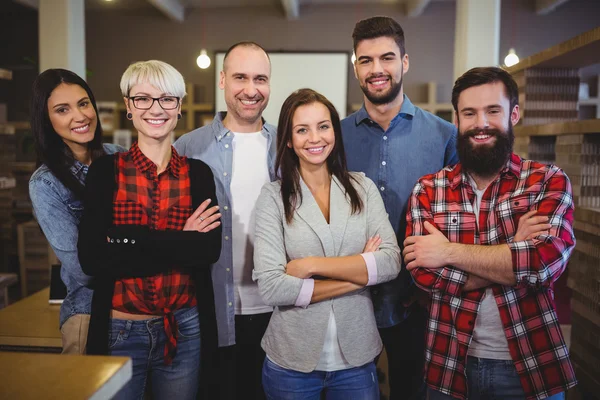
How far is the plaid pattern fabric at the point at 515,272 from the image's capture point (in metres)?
1.45

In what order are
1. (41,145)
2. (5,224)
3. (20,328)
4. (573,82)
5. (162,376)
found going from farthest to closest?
(5,224) < (573,82) < (20,328) < (41,145) < (162,376)

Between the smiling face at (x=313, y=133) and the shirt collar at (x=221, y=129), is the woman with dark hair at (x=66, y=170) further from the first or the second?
the smiling face at (x=313, y=133)

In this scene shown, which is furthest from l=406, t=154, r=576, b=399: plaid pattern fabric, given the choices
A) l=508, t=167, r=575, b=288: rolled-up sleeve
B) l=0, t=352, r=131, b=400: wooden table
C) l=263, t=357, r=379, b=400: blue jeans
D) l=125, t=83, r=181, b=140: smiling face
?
l=0, t=352, r=131, b=400: wooden table

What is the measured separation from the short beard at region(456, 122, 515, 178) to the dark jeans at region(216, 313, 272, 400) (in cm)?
103

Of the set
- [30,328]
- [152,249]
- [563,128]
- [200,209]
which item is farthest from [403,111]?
[30,328]

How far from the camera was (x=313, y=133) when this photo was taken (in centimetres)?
168

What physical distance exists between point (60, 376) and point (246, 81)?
146cm

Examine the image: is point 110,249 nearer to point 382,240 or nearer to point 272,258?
point 272,258

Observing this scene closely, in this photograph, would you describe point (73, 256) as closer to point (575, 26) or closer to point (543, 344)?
point (543, 344)

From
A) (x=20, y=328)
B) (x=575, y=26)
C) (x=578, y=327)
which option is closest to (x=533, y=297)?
(x=578, y=327)

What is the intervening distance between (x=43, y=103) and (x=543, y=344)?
1.92 meters

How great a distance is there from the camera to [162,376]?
5.24 feet

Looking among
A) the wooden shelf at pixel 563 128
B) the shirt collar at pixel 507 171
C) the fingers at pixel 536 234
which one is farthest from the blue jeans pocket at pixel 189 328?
the wooden shelf at pixel 563 128

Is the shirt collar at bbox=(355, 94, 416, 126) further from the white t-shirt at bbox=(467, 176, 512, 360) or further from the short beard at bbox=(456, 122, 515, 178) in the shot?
the white t-shirt at bbox=(467, 176, 512, 360)
